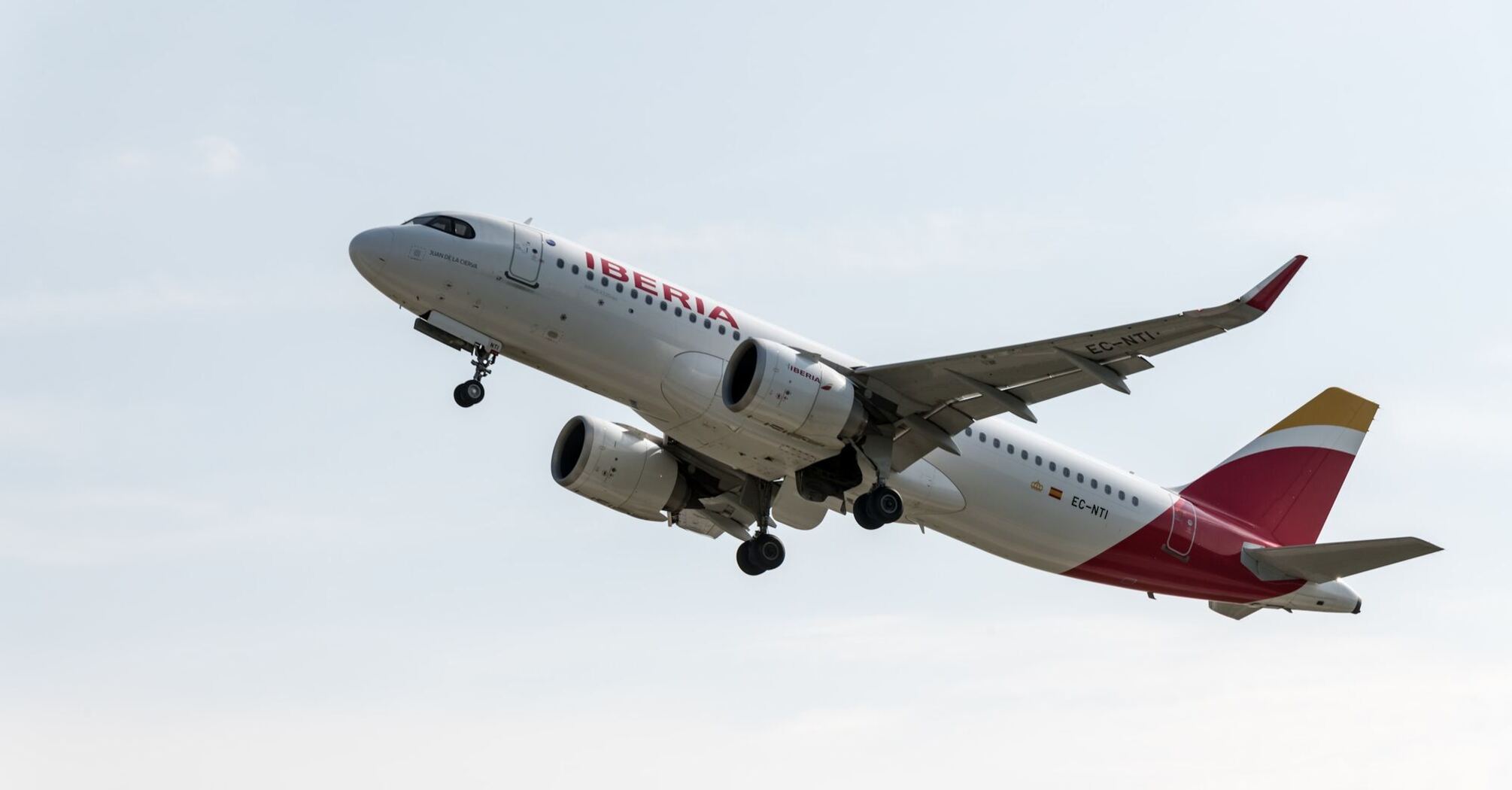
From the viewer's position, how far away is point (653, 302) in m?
31.3

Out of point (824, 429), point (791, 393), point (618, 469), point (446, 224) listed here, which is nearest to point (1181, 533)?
point (824, 429)

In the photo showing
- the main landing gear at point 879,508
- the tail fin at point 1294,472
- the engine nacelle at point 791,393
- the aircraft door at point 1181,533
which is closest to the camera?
the engine nacelle at point 791,393

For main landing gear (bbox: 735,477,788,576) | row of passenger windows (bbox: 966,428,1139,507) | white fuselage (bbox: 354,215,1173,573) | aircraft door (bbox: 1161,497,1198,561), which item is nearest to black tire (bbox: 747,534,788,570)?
main landing gear (bbox: 735,477,788,576)

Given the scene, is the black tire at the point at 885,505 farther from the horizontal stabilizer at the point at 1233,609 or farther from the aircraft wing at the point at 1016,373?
the horizontal stabilizer at the point at 1233,609

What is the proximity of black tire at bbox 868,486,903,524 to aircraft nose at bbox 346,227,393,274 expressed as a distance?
9922 millimetres

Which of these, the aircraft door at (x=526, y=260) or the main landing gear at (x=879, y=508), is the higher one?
the aircraft door at (x=526, y=260)

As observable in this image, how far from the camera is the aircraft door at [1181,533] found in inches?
1394

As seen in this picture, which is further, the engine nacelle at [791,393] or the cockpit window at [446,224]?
the cockpit window at [446,224]

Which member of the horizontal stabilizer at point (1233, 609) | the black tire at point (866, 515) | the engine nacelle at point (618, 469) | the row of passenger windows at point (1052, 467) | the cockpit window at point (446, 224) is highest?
the cockpit window at point (446, 224)

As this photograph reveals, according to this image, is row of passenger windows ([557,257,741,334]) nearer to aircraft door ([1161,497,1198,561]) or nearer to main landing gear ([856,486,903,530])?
main landing gear ([856,486,903,530])

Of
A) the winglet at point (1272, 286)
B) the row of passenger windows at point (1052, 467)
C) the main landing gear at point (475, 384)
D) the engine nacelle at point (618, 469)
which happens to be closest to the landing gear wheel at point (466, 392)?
the main landing gear at point (475, 384)

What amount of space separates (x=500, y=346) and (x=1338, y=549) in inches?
690

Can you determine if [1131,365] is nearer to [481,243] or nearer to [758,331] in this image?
[758,331]

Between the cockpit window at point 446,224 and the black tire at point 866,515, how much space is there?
8703 mm
